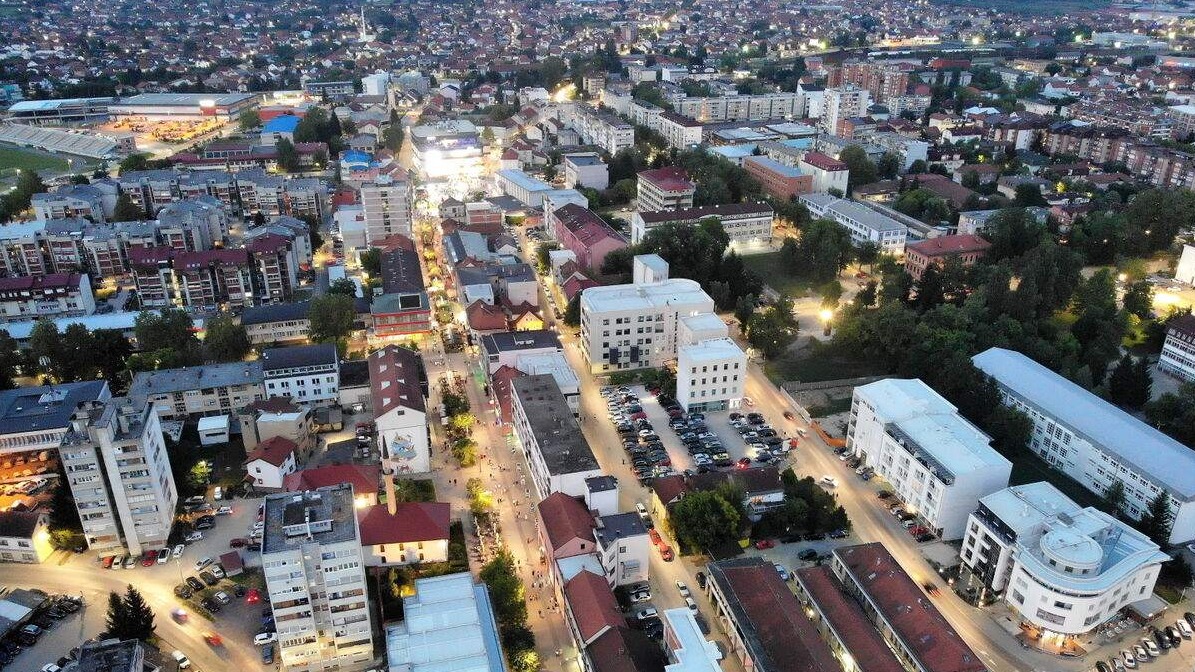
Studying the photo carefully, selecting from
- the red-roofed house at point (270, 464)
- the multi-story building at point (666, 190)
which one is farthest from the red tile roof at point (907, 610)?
the multi-story building at point (666, 190)

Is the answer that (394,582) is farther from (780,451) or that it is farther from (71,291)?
(71,291)

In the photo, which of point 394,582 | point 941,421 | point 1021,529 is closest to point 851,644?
point 1021,529

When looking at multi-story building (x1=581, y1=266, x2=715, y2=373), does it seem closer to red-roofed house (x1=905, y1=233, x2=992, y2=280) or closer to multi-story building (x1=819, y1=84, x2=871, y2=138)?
red-roofed house (x1=905, y1=233, x2=992, y2=280)

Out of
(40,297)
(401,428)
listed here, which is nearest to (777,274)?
(401,428)

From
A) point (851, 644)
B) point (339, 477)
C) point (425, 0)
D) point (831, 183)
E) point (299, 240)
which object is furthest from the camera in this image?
point (425, 0)

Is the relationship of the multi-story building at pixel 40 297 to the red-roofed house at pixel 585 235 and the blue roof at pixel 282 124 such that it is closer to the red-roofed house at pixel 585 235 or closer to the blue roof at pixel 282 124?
the red-roofed house at pixel 585 235

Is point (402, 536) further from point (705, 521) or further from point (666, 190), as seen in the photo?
point (666, 190)

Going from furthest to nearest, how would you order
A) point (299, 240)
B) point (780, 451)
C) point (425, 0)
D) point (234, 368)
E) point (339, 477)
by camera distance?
point (425, 0) < point (299, 240) < point (234, 368) < point (780, 451) < point (339, 477)
